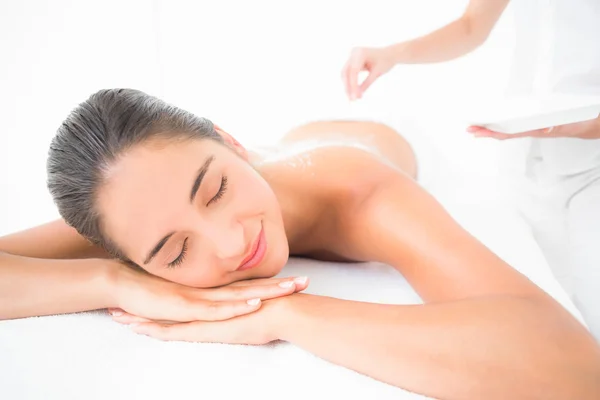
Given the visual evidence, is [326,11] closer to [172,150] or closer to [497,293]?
[172,150]

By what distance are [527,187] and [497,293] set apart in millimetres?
673

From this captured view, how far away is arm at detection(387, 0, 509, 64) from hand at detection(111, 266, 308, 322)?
815 millimetres

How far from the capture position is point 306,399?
2.56 ft

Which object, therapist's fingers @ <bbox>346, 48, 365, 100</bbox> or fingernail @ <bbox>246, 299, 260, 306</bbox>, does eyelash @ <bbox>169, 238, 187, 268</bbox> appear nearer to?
fingernail @ <bbox>246, 299, 260, 306</bbox>

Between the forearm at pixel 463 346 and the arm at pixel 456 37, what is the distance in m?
0.85

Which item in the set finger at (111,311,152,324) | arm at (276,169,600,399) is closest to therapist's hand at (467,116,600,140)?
arm at (276,169,600,399)

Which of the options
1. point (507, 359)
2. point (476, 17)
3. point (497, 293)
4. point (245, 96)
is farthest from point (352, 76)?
point (245, 96)

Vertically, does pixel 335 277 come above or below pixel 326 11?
below

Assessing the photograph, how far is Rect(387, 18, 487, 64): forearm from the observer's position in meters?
1.46

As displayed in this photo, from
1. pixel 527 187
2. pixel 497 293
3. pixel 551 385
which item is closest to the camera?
pixel 551 385

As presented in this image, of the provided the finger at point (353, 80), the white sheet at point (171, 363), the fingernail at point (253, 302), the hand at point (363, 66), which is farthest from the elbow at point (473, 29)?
the fingernail at point (253, 302)

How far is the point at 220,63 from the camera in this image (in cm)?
215

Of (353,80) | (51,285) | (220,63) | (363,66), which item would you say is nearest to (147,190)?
(51,285)

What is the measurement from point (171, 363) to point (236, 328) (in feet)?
0.39
